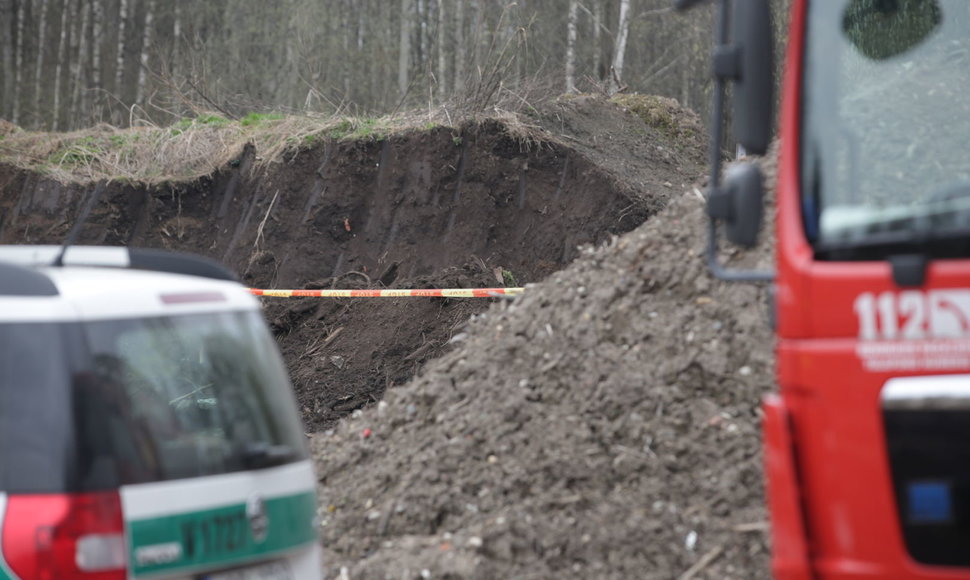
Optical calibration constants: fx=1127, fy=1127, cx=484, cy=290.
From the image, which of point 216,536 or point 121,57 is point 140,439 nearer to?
point 216,536

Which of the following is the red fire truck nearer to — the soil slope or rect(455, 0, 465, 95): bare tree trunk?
the soil slope

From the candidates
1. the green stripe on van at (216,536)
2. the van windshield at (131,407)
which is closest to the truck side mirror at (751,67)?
the van windshield at (131,407)

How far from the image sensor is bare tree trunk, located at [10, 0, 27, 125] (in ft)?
121

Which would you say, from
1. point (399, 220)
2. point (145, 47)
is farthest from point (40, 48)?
point (399, 220)

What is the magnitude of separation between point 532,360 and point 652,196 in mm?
7971

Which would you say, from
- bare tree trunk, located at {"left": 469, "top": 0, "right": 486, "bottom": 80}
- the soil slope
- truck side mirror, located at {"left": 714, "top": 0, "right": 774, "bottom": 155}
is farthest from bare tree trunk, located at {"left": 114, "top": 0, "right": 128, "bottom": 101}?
truck side mirror, located at {"left": 714, "top": 0, "right": 774, "bottom": 155}

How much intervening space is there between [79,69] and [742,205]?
36.4 meters

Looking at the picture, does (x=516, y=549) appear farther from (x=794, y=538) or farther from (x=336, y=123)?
(x=336, y=123)

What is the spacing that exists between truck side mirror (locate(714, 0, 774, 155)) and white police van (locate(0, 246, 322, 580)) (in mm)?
2017

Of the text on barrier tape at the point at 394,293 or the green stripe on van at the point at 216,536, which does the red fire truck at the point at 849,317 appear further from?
the text on barrier tape at the point at 394,293

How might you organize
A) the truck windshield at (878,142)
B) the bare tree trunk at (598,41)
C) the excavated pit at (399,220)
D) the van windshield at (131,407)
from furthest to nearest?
the bare tree trunk at (598,41) < the excavated pit at (399,220) < the van windshield at (131,407) < the truck windshield at (878,142)

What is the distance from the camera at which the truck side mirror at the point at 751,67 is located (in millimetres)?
3787

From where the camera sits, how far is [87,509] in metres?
3.60

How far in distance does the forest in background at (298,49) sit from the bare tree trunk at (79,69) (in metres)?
0.08
